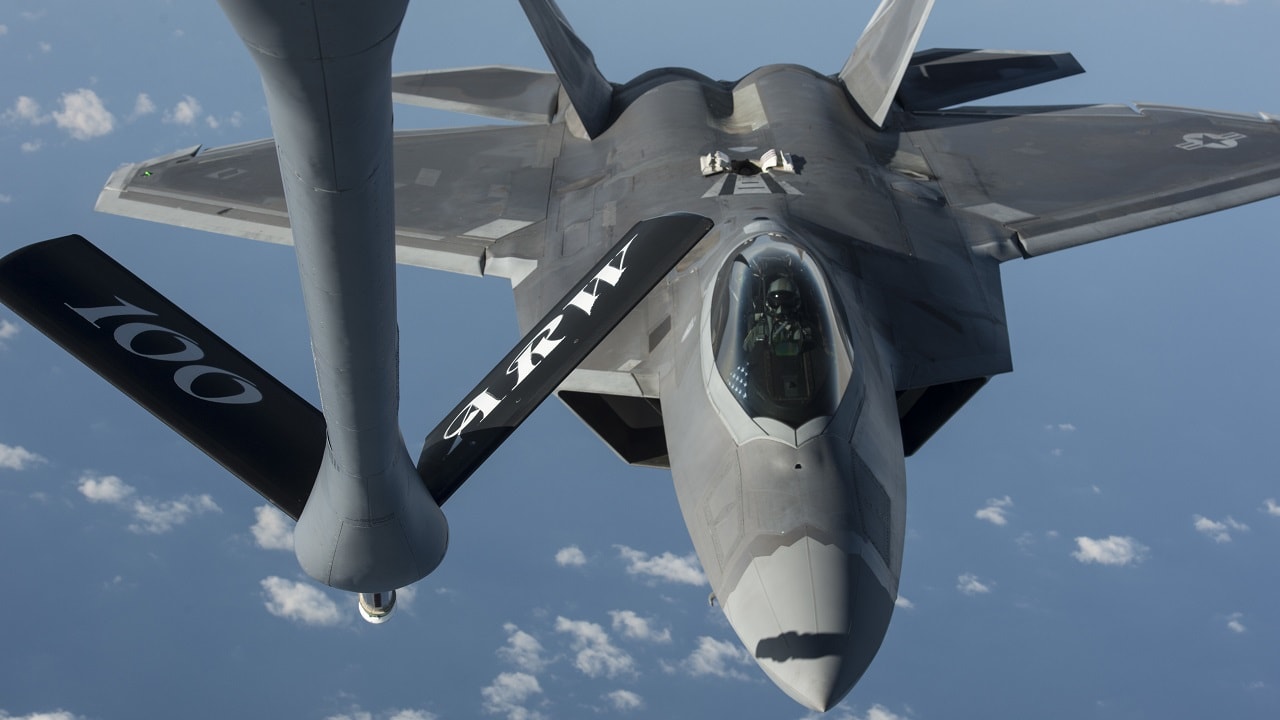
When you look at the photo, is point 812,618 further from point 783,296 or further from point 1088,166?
point 1088,166

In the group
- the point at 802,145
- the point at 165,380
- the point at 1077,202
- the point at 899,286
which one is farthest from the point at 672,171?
the point at 165,380

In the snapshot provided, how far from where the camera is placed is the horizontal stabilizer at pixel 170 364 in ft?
30.0

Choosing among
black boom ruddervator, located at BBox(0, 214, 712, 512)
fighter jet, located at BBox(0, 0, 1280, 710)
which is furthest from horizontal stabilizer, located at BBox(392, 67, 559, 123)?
black boom ruddervator, located at BBox(0, 214, 712, 512)

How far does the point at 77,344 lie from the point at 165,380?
75cm

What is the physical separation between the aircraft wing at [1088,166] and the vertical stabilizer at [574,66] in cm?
542

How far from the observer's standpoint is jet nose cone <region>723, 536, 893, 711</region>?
11.0 metres

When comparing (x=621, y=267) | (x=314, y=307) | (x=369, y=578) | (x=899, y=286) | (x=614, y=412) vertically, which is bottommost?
(x=614, y=412)

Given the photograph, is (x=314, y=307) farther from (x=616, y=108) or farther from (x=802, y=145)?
(x=616, y=108)

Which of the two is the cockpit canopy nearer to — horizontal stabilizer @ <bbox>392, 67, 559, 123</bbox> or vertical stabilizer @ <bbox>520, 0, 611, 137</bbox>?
vertical stabilizer @ <bbox>520, 0, 611, 137</bbox>

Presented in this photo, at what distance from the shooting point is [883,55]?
2078cm

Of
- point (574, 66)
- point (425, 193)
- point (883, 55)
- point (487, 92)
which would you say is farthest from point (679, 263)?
point (487, 92)

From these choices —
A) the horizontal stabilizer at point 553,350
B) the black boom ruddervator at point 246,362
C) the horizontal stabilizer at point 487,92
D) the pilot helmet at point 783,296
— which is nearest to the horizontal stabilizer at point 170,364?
the black boom ruddervator at point 246,362

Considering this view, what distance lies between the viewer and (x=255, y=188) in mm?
→ 20156

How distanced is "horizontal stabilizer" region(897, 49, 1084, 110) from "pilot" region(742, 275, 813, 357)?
10.5 metres
